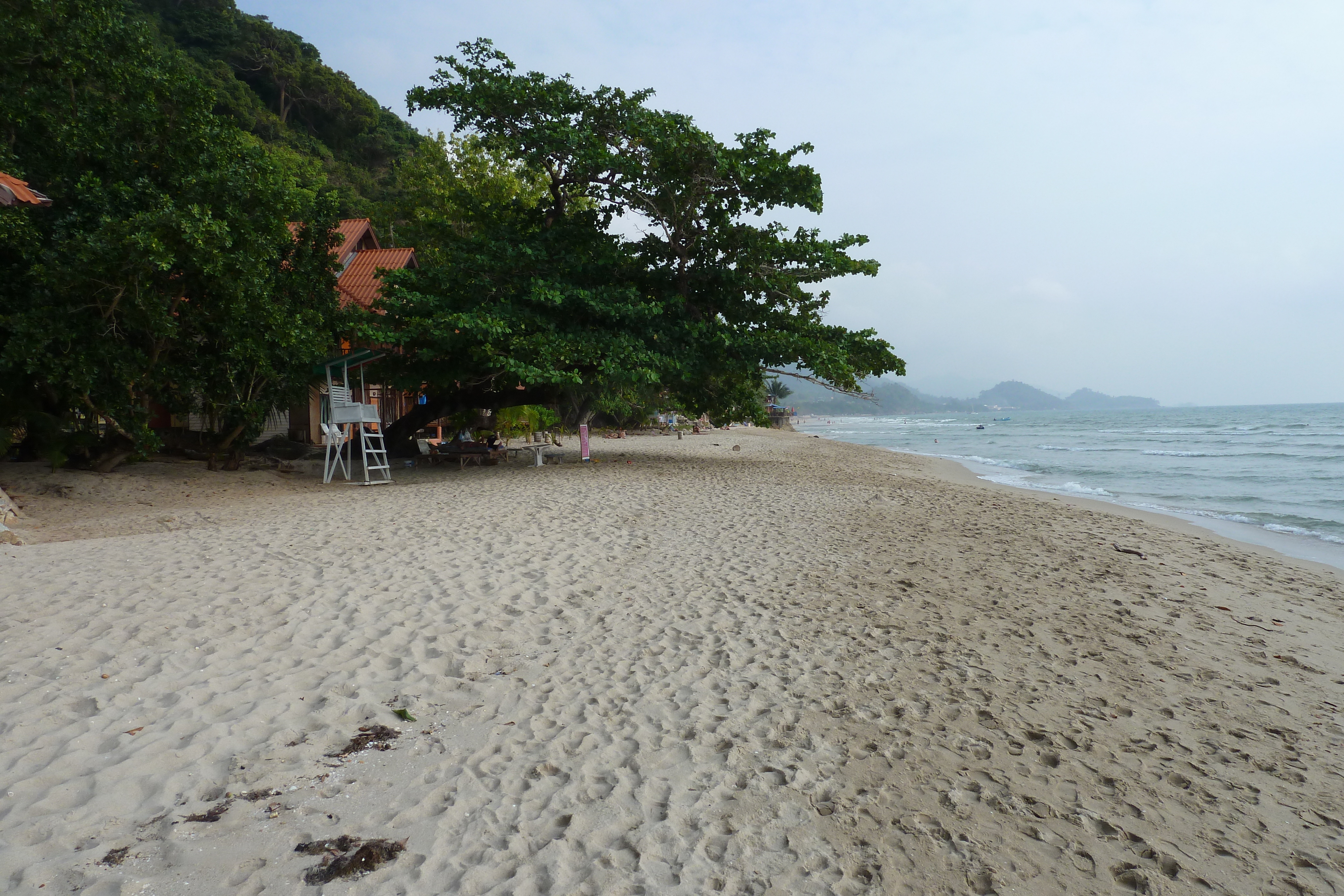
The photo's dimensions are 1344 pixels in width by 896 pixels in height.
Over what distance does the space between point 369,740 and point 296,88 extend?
45180mm

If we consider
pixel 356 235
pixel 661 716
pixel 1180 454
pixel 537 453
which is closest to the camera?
pixel 661 716

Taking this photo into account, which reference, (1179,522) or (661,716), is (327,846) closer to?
(661,716)

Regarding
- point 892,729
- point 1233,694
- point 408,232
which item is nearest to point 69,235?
point 408,232

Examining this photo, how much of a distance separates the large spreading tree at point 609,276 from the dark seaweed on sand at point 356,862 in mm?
9568

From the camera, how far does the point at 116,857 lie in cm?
244

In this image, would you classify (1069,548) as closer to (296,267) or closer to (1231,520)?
(1231,520)

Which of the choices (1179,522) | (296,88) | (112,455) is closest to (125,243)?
(112,455)

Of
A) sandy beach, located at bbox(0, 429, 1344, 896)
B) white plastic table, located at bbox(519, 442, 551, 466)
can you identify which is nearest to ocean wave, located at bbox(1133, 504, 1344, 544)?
sandy beach, located at bbox(0, 429, 1344, 896)

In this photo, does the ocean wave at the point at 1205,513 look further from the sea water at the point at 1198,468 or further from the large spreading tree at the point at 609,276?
the large spreading tree at the point at 609,276

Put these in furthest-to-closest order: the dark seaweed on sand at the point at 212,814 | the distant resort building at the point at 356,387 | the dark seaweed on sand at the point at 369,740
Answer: the distant resort building at the point at 356,387
the dark seaweed on sand at the point at 369,740
the dark seaweed on sand at the point at 212,814

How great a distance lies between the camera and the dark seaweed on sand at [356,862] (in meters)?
2.39

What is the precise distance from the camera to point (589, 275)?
13.8 m

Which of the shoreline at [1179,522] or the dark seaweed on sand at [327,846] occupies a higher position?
the dark seaweed on sand at [327,846]

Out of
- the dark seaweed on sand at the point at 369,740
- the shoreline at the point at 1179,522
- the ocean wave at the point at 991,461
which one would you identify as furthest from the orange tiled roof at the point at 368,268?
the ocean wave at the point at 991,461
